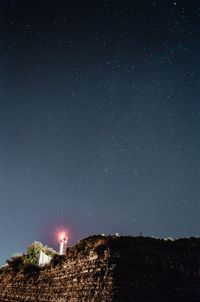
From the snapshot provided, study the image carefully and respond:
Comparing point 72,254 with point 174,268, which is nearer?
point 174,268

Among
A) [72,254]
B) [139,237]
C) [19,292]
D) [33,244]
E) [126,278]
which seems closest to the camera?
[126,278]

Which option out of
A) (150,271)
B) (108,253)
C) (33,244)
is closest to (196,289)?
(150,271)

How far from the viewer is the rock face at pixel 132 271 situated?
11.0 metres

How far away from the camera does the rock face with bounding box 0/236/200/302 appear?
36.0ft

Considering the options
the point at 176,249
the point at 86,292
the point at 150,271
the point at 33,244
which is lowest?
the point at 86,292

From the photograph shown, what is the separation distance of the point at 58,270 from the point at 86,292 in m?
3.62

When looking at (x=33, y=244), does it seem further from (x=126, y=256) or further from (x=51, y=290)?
(x=126, y=256)

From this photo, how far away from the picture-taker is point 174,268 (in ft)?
38.2

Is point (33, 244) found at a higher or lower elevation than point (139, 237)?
higher

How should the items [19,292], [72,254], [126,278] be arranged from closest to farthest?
[126,278] < [72,254] < [19,292]

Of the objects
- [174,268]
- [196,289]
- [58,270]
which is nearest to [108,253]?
[174,268]

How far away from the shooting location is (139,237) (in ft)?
41.9

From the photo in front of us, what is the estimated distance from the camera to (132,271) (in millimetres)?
11234

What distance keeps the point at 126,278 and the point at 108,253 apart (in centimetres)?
126
